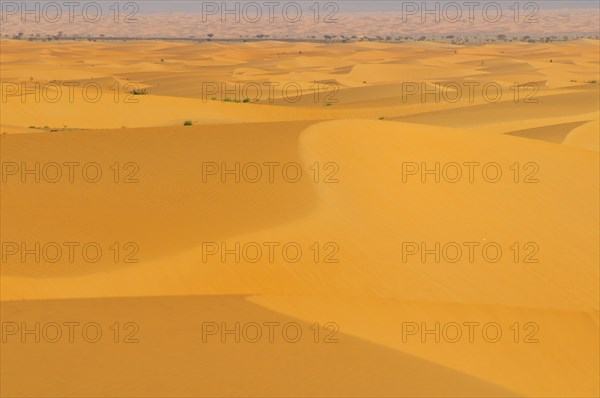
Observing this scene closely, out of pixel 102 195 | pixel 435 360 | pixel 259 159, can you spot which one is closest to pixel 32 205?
pixel 102 195

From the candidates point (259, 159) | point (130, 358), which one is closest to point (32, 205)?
point (259, 159)

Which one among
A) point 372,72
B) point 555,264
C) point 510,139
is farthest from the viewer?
point 372,72

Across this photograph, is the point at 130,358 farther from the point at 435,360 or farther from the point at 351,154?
the point at 351,154

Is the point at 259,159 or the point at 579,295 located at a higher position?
the point at 259,159

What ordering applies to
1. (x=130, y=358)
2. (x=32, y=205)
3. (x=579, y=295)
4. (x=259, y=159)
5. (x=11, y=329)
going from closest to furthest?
(x=130, y=358), (x=11, y=329), (x=579, y=295), (x=32, y=205), (x=259, y=159)

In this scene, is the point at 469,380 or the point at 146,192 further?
the point at 146,192

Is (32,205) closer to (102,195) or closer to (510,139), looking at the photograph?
(102,195)
